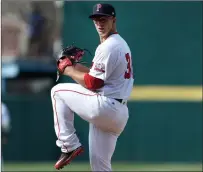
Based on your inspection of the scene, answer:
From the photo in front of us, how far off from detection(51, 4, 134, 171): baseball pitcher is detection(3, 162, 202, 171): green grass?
629 centimetres

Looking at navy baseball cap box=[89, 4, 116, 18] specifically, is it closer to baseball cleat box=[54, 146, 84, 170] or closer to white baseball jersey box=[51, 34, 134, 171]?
white baseball jersey box=[51, 34, 134, 171]

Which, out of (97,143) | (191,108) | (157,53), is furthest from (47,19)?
(97,143)

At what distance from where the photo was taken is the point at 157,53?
→ 1380 centimetres

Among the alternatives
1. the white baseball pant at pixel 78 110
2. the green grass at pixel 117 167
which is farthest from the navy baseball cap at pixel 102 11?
the green grass at pixel 117 167

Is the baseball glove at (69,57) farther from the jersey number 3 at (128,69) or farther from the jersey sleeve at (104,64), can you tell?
the jersey number 3 at (128,69)

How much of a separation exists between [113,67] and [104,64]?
0.09 meters

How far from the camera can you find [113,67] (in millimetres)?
5707

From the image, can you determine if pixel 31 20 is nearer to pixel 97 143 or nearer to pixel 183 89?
pixel 183 89

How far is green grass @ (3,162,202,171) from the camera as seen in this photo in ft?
40.0

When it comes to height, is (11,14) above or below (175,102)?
above

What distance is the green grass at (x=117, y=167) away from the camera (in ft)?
40.0

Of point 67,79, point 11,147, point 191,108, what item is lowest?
point 11,147

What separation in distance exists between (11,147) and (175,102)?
3563 mm

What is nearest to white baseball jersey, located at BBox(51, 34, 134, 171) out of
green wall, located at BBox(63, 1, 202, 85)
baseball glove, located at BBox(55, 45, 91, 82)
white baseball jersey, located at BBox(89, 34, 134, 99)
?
white baseball jersey, located at BBox(89, 34, 134, 99)
